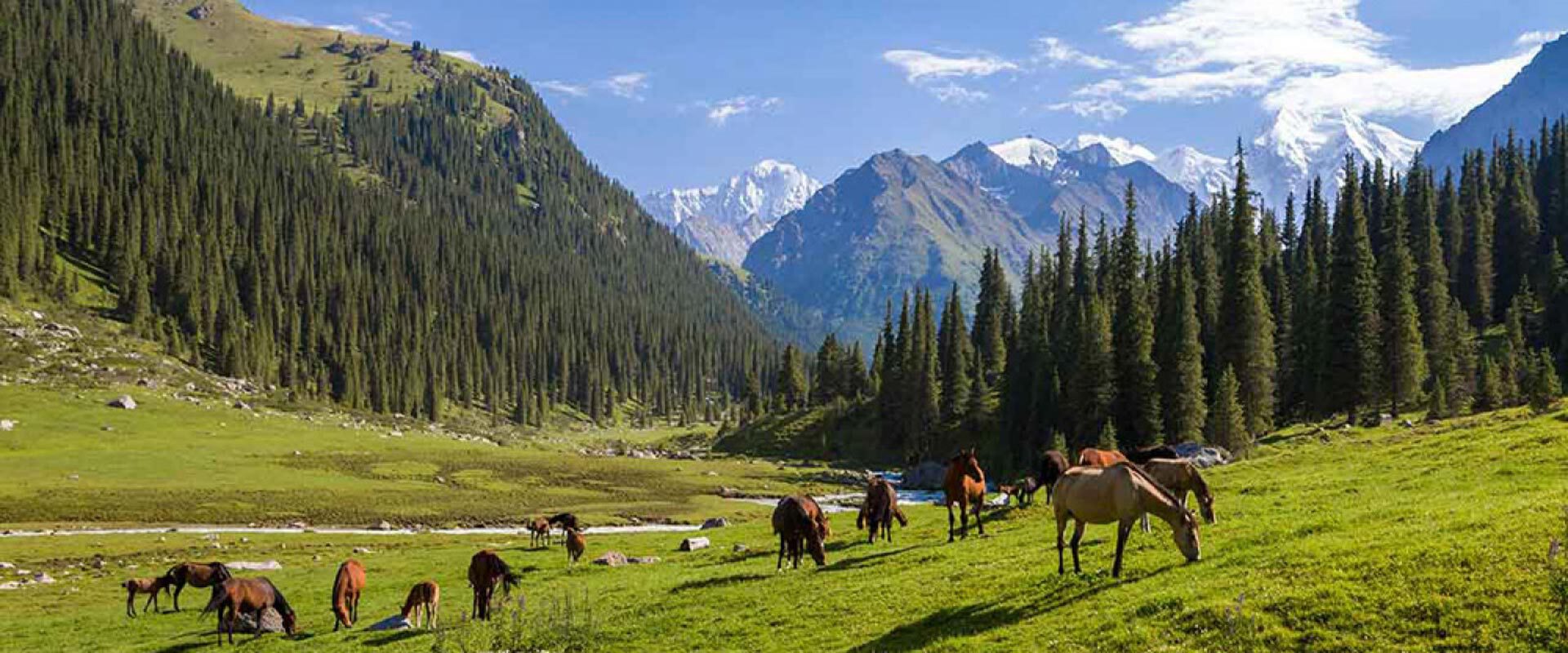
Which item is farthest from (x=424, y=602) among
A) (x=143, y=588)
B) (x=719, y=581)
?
(x=143, y=588)

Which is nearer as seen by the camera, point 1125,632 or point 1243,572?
point 1125,632

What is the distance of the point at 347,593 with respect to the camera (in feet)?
102

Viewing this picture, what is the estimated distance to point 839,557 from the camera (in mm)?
31172

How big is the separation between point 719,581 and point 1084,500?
13.1 meters

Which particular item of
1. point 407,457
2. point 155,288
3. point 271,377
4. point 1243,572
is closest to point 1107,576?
point 1243,572

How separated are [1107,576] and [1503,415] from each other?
45083 mm

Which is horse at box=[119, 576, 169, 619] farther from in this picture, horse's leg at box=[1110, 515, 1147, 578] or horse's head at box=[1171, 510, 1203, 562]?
horse's head at box=[1171, 510, 1203, 562]

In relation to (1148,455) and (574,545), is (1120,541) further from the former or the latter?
(574,545)

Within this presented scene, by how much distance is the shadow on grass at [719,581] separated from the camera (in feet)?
91.7

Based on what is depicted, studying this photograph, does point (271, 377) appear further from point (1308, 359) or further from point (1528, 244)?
point (1528, 244)

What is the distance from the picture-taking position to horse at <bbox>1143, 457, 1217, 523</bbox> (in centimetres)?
2398

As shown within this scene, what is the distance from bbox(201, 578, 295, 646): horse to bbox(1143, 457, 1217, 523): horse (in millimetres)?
28200

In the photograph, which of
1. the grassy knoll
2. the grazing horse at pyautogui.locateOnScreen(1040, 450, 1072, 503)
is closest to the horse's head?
the grassy knoll

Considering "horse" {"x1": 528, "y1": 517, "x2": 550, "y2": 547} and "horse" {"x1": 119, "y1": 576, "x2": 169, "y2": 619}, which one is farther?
"horse" {"x1": 528, "y1": 517, "x2": 550, "y2": 547}
